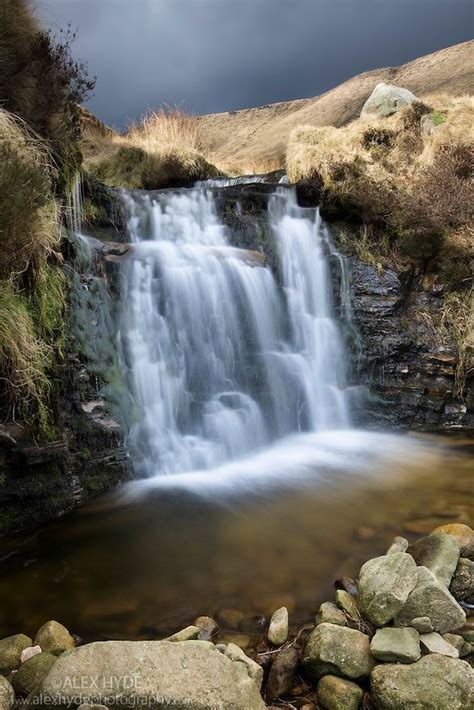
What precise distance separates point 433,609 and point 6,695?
94.0 inches

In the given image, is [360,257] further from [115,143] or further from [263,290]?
[115,143]

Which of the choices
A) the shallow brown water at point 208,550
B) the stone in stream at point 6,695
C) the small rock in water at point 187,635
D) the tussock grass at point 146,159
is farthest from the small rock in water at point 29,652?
the tussock grass at point 146,159

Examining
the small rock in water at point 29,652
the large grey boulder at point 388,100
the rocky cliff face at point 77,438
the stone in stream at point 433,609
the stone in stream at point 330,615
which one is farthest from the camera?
the large grey boulder at point 388,100

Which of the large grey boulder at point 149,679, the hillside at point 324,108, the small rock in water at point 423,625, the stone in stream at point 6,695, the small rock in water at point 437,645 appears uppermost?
the hillside at point 324,108

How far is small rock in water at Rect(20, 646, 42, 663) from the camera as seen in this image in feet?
8.64

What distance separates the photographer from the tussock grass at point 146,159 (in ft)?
38.4

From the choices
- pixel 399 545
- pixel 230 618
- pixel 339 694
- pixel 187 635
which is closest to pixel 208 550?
pixel 230 618

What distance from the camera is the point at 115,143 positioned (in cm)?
1251

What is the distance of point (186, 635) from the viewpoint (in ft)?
9.30

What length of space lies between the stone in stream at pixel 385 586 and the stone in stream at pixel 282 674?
55 centimetres

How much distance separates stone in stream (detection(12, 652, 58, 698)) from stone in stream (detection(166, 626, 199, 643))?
685 millimetres

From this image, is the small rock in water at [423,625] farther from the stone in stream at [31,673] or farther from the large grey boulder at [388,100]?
the large grey boulder at [388,100]

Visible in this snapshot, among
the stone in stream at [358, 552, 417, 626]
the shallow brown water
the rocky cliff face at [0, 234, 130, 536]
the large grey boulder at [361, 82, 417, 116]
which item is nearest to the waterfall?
the rocky cliff face at [0, 234, 130, 536]

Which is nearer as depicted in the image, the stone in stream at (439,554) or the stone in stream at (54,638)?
the stone in stream at (54,638)
